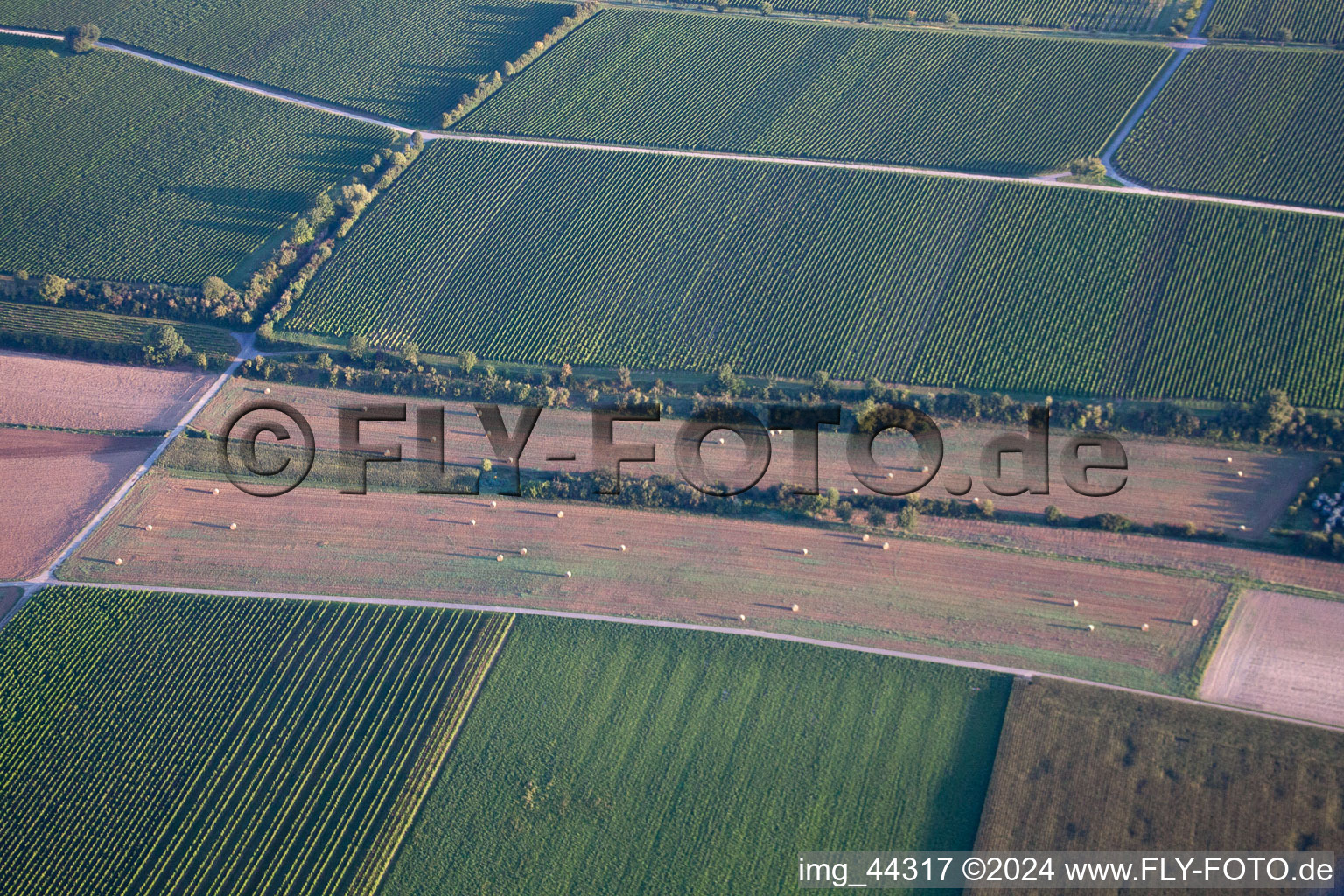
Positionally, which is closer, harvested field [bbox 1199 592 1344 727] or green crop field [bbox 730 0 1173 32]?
harvested field [bbox 1199 592 1344 727]

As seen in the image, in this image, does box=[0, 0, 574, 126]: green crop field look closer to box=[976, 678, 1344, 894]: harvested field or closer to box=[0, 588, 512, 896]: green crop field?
box=[0, 588, 512, 896]: green crop field

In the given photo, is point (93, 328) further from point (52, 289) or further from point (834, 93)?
point (834, 93)

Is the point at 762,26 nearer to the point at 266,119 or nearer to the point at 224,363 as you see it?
the point at 266,119

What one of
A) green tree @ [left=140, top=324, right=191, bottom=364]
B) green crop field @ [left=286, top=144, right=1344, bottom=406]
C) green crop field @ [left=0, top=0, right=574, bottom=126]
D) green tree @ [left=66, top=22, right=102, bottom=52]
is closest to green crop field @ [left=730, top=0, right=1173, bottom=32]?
green crop field @ [left=286, top=144, right=1344, bottom=406]

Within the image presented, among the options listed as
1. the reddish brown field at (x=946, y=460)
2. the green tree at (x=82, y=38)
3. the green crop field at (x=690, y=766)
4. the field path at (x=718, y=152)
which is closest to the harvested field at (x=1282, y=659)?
the reddish brown field at (x=946, y=460)

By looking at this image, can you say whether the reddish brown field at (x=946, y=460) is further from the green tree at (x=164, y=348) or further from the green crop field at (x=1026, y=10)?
the green crop field at (x=1026, y=10)

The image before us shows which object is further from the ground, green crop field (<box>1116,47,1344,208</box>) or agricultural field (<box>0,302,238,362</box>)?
green crop field (<box>1116,47,1344,208</box>)
